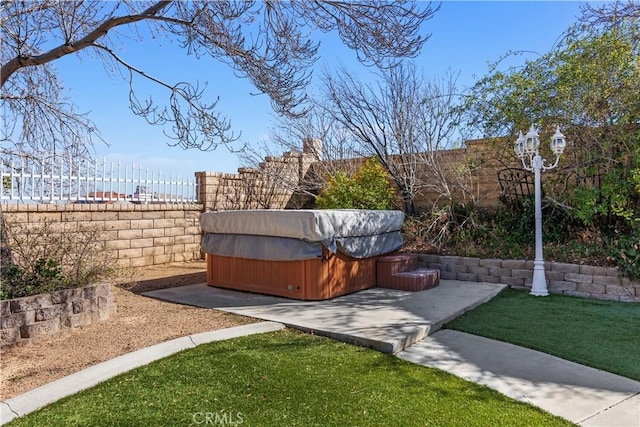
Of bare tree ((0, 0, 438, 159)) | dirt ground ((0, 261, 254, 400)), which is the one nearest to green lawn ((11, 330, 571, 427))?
dirt ground ((0, 261, 254, 400))

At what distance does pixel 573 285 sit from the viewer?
6148 millimetres

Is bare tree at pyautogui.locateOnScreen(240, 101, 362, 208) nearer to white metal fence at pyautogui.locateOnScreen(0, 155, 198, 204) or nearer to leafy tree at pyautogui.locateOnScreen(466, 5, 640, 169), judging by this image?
white metal fence at pyautogui.locateOnScreen(0, 155, 198, 204)

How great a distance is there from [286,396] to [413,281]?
12.0 feet

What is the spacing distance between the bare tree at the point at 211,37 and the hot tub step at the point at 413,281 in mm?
2784

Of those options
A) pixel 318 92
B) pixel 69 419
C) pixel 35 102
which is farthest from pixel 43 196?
pixel 318 92

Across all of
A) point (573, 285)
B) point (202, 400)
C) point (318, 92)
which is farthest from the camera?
point (318, 92)

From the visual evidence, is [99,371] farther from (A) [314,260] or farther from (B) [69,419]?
(A) [314,260]

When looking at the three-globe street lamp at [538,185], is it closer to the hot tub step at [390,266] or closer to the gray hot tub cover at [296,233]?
the hot tub step at [390,266]

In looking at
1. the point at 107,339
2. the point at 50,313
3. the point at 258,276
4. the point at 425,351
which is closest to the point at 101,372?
the point at 107,339

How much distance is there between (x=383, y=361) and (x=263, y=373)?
1.00 metres

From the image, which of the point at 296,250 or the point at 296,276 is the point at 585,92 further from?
the point at 296,276

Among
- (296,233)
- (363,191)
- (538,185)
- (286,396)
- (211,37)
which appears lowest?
(286,396)

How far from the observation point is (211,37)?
5.25m

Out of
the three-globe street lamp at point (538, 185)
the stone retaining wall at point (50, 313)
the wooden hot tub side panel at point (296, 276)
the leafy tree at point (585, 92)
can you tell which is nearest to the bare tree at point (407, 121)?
the leafy tree at point (585, 92)
